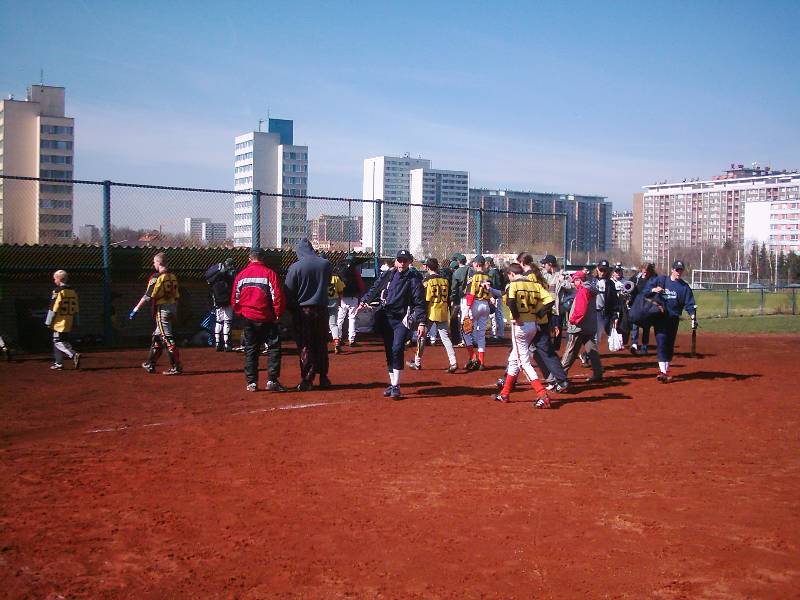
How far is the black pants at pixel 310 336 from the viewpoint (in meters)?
12.1

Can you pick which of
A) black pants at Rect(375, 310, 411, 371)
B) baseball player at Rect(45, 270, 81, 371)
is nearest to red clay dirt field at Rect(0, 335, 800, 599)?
black pants at Rect(375, 310, 411, 371)

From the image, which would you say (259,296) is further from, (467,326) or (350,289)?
→ (350,289)

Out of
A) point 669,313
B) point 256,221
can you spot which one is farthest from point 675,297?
point 256,221

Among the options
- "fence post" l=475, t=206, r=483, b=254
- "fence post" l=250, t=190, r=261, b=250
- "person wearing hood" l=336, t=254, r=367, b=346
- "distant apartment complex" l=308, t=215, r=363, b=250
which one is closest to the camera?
"person wearing hood" l=336, t=254, r=367, b=346

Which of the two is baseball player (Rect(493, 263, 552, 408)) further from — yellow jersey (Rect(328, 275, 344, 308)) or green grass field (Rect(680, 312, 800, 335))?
green grass field (Rect(680, 312, 800, 335))

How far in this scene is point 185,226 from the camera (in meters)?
18.6

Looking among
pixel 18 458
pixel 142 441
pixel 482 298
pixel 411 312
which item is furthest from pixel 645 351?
pixel 18 458

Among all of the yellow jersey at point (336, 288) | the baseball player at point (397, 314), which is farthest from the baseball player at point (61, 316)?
the baseball player at point (397, 314)

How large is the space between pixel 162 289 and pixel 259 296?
2529 millimetres

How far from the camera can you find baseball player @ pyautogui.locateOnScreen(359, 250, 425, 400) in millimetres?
11680

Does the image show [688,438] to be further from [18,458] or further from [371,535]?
[18,458]

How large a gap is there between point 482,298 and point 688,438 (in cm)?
650

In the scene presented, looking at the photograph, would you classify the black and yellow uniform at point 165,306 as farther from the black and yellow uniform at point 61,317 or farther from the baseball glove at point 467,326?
the baseball glove at point 467,326

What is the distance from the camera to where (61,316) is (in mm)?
13758
